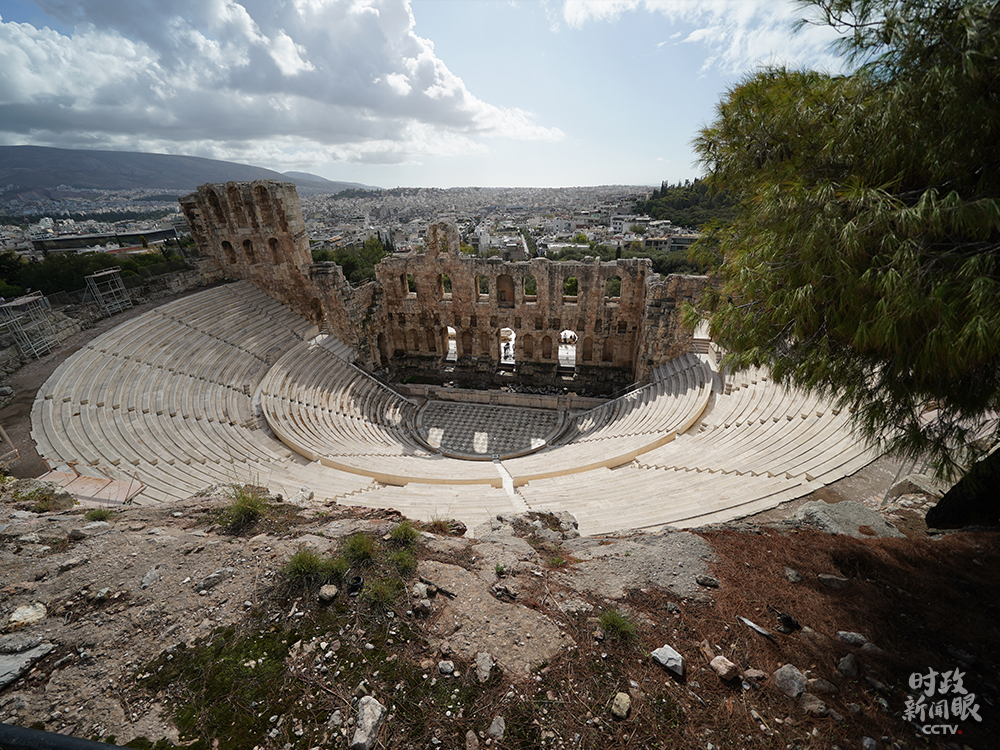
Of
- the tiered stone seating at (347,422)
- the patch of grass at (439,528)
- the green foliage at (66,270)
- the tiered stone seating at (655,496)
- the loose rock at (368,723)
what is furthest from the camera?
the green foliage at (66,270)

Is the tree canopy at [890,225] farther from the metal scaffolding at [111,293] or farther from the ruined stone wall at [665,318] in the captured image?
the metal scaffolding at [111,293]

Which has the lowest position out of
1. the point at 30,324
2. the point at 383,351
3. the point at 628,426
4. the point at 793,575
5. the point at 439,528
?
the point at 628,426

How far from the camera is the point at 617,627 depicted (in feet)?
15.7

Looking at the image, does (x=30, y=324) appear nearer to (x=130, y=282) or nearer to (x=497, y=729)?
(x=130, y=282)

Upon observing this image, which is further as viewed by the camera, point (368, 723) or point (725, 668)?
point (725, 668)

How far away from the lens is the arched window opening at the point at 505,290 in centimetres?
2541

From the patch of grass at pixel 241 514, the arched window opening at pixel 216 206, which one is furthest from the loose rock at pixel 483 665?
the arched window opening at pixel 216 206

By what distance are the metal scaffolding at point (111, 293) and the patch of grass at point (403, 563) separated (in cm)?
2281

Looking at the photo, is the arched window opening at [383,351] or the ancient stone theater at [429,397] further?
the arched window opening at [383,351]

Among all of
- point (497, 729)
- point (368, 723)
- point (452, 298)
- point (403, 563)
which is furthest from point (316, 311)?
point (497, 729)

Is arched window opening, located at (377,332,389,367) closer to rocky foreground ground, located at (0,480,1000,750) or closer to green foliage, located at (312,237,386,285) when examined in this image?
green foliage, located at (312,237,386,285)

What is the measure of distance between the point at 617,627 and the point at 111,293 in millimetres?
26693

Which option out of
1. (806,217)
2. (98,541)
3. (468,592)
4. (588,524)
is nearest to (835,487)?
(588,524)

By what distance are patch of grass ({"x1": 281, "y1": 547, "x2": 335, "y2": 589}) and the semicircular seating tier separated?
19.4 ft
